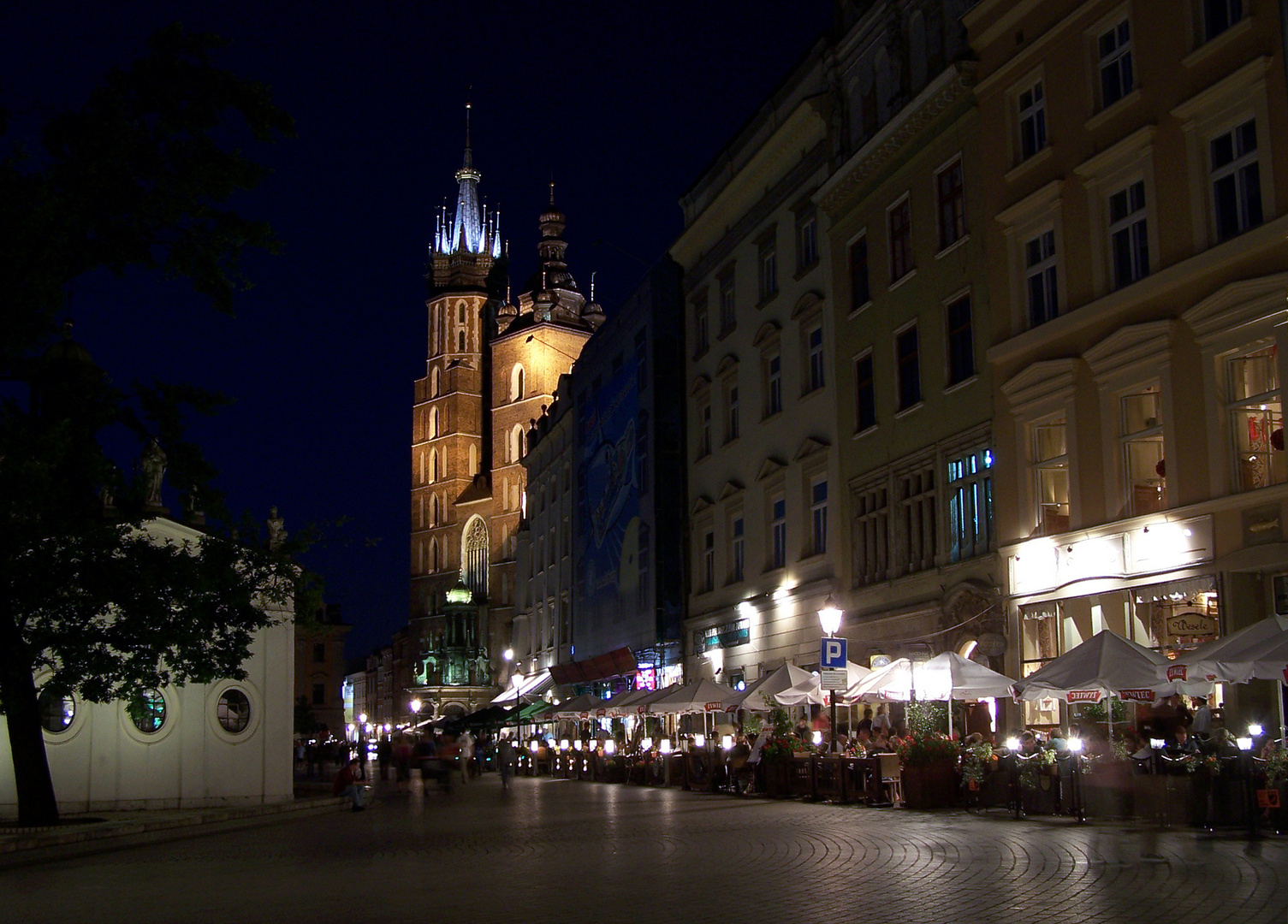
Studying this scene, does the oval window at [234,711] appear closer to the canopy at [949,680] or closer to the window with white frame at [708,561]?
the window with white frame at [708,561]

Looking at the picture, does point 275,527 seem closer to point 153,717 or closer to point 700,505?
point 153,717

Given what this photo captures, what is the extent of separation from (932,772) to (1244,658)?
654 cm

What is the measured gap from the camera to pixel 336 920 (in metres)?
10.9

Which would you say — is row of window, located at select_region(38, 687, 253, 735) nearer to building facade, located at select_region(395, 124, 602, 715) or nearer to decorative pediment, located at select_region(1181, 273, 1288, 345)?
decorative pediment, located at select_region(1181, 273, 1288, 345)

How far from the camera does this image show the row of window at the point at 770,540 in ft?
114

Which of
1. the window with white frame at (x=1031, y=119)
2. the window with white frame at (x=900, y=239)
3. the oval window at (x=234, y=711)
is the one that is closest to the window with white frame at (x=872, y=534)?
the window with white frame at (x=900, y=239)

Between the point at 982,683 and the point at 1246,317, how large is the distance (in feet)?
21.6

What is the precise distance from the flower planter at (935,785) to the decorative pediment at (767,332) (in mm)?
17017

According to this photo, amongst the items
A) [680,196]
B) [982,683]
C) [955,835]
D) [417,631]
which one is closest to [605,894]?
[955,835]

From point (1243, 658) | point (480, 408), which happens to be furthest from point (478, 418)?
point (1243, 658)

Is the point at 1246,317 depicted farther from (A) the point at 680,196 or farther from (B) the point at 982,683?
(A) the point at 680,196

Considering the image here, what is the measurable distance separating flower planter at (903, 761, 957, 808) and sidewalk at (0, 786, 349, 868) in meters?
11.1

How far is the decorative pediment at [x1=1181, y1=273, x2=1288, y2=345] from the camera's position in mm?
19734

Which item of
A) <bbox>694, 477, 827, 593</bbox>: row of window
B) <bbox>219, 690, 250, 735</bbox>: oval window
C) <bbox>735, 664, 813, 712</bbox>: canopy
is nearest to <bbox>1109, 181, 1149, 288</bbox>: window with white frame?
<bbox>735, 664, 813, 712</bbox>: canopy
